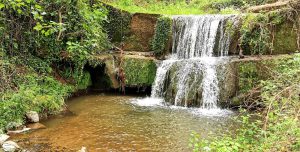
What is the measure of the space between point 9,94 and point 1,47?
68.0 inches

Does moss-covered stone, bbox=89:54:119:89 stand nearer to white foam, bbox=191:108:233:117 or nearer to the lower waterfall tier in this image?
the lower waterfall tier

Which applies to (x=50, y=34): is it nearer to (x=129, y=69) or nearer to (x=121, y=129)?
(x=129, y=69)

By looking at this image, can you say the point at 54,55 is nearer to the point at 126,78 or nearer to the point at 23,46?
the point at 23,46

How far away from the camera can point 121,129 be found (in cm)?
775


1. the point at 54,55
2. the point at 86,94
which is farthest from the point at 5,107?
the point at 86,94

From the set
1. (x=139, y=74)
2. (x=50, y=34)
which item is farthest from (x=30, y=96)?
(x=139, y=74)

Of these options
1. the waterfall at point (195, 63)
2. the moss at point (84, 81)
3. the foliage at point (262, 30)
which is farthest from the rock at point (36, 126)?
the foliage at point (262, 30)

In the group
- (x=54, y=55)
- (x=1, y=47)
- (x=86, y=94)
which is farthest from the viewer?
(x=86, y=94)

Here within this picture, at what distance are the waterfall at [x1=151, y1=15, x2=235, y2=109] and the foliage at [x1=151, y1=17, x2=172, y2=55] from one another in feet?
1.02

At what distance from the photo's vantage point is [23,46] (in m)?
9.70

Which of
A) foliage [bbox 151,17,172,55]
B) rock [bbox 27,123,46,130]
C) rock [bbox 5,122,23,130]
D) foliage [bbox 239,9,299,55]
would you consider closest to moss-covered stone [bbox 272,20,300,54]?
foliage [bbox 239,9,299,55]

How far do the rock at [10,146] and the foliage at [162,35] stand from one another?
7.11 m

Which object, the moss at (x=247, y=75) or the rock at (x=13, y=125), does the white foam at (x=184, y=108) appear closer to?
the moss at (x=247, y=75)

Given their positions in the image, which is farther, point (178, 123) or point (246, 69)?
point (246, 69)
